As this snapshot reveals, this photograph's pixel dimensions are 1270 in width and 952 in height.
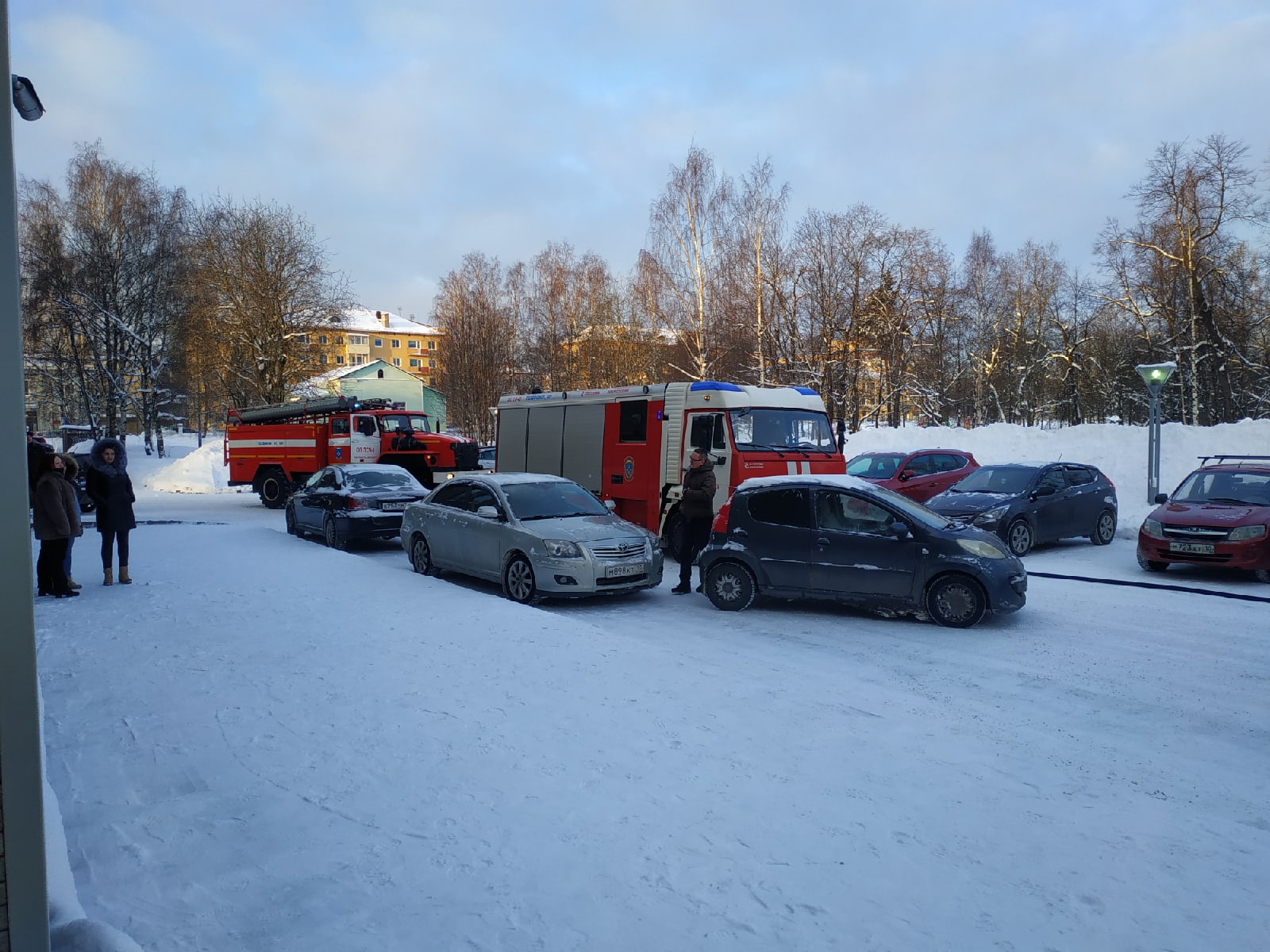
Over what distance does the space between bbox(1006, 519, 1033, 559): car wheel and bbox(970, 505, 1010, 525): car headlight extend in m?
0.27

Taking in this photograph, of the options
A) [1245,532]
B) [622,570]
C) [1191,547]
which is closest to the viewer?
[622,570]

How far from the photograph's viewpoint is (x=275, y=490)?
78.1ft

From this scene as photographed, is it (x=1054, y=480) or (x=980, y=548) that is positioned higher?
(x=1054, y=480)

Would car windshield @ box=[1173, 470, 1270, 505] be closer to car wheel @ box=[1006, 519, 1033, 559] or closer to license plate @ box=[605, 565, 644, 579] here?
car wheel @ box=[1006, 519, 1033, 559]

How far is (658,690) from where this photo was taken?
5.82 m

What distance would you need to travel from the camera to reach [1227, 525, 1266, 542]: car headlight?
1048 centimetres

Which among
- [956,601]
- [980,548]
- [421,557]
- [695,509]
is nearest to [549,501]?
[695,509]

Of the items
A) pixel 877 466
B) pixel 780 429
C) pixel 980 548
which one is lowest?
pixel 980 548

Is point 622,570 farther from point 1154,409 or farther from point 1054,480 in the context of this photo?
point 1154,409

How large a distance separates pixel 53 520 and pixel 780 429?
973cm

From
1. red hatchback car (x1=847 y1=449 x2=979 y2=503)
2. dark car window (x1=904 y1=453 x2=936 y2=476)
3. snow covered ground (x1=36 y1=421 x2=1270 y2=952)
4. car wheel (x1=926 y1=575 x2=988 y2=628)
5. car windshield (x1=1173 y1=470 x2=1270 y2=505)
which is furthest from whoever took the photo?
dark car window (x1=904 y1=453 x2=936 y2=476)

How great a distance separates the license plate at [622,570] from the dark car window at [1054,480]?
7.71m

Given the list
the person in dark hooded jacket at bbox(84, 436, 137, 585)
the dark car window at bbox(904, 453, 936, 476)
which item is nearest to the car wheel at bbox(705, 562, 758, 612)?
the person in dark hooded jacket at bbox(84, 436, 137, 585)

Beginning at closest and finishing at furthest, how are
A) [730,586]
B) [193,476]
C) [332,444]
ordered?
[730,586], [332,444], [193,476]
